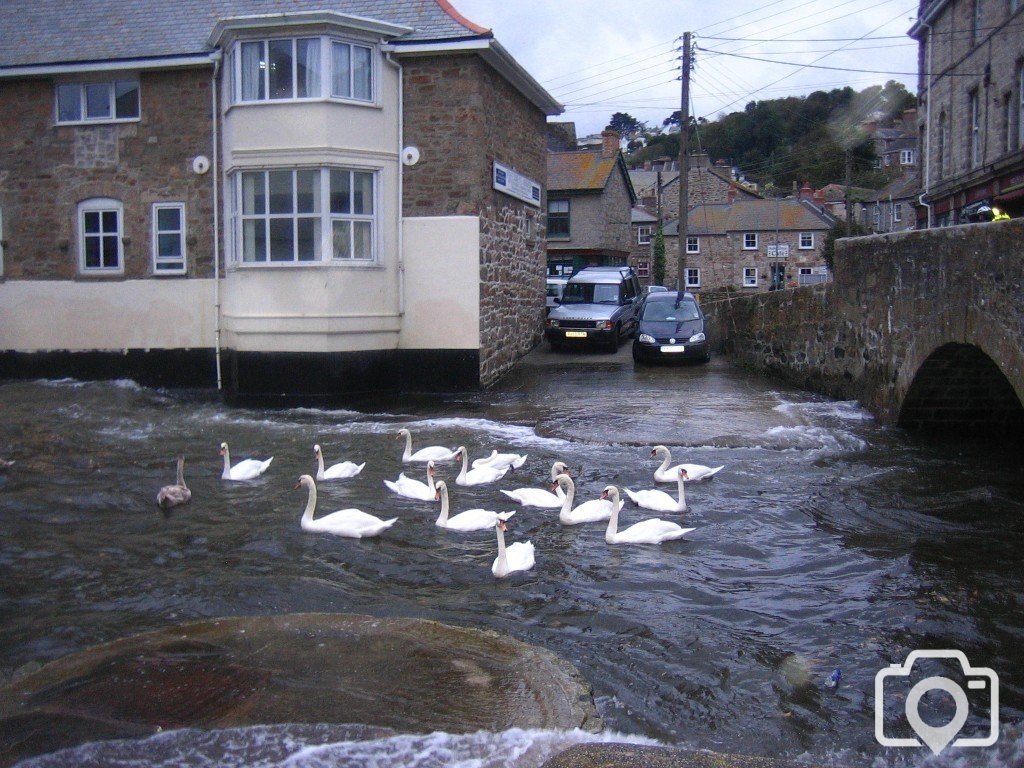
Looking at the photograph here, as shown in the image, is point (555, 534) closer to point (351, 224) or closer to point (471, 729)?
point (471, 729)

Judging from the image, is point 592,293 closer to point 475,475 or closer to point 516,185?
point 516,185

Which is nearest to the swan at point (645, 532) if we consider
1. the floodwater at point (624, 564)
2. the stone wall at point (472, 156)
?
the floodwater at point (624, 564)

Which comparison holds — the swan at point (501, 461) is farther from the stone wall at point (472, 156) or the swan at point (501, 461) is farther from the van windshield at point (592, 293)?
the van windshield at point (592, 293)

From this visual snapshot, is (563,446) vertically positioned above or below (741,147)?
below

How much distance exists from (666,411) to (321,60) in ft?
28.4

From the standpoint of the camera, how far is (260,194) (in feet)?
58.2

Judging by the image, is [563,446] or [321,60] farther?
[321,60]

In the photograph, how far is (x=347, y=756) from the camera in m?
4.97

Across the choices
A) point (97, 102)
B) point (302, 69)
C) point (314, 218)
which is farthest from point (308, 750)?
point (97, 102)

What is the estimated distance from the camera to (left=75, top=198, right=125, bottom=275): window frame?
1972cm

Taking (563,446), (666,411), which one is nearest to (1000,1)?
(666,411)

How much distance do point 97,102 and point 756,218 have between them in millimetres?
49364

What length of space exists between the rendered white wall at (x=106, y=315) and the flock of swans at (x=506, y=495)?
7.97 m

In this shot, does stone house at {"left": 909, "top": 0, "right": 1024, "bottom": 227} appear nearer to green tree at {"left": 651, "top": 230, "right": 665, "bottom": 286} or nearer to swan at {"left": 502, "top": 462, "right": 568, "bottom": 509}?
swan at {"left": 502, "top": 462, "right": 568, "bottom": 509}
